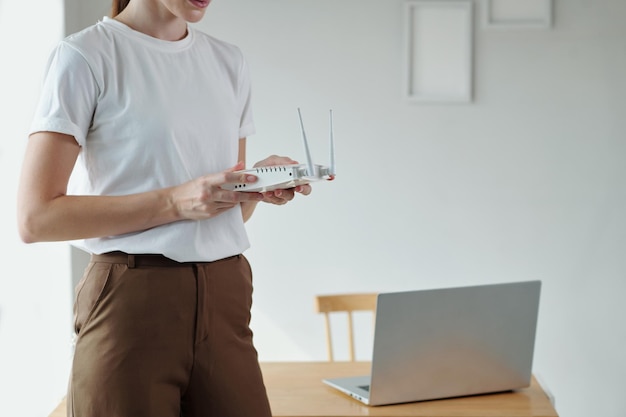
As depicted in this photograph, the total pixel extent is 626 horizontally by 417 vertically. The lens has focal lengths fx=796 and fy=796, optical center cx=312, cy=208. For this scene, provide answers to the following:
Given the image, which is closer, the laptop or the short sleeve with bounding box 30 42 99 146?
the short sleeve with bounding box 30 42 99 146

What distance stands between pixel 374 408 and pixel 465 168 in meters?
1.83

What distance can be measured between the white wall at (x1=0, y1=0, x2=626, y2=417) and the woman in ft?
7.23

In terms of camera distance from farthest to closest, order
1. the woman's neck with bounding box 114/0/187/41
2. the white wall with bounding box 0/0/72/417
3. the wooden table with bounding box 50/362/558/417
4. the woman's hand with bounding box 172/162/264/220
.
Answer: the white wall with bounding box 0/0/72/417, the wooden table with bounding box 50/362/558/417, the woman's neck with bounding box 114/0/187/41, the woman's hand with bounding box 172/162/264/220

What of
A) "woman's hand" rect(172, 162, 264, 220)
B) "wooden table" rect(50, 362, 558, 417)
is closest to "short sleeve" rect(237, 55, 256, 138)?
"woman's hand" rect(172, 162, 264, 220)

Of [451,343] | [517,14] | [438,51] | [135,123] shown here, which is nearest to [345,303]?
[451,343]

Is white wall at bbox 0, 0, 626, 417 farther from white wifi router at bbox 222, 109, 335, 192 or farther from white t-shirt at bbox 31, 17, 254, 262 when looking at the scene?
white wifi router at bbox 222, 109, 335, 192

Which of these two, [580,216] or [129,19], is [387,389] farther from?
[580,216]

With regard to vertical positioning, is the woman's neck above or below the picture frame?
below

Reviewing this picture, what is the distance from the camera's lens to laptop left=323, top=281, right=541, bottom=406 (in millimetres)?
1751

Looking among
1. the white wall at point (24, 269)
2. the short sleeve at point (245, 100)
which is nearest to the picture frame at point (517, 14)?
the white wall at point (24, 269)

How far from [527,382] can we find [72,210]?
4.05 feet

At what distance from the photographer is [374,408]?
5.81 ft

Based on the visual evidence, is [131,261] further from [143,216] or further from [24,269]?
[24,269]

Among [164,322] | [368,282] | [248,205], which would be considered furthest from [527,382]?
[368,282]
